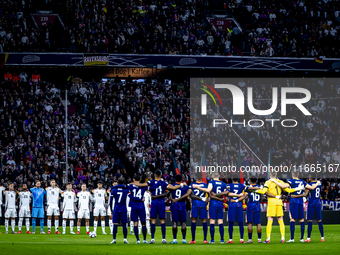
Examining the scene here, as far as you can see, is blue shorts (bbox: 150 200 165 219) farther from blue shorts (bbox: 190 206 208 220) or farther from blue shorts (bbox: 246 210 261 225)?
blue shorts (bbox: 246 210 261 225)

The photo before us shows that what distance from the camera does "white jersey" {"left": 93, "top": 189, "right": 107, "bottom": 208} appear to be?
2331 cm

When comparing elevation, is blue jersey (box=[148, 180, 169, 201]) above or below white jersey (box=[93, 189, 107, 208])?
above

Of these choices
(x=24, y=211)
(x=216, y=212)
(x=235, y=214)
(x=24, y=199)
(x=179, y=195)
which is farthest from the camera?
(x=24, y=199)

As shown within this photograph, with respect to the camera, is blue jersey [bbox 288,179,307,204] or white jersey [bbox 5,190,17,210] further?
white jersey [bbox 5,190,17,210]

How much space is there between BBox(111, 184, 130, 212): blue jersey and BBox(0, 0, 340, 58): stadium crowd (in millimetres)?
22628

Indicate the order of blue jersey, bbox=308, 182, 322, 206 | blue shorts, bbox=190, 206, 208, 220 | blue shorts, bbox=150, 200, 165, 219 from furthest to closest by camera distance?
1. blue jersey, bbox=308, 182, 322, 206
2. blue shorts, bbox=190, 206, 208, 220
3. blue shorts, bbox=150, 200, 165, 219

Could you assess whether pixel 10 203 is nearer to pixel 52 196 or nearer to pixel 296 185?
pixel 52 196

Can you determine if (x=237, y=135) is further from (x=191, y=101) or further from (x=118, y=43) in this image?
(x=118, y=43)

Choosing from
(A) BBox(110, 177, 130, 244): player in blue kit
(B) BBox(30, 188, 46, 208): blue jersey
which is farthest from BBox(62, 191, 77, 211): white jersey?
(A) BBox(110, 177, 130, 244): player in blue kit

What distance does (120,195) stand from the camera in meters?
17.5

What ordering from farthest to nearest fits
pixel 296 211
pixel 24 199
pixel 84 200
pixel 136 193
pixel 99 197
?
pixel 24 199, pixel 84 200, pixel 99 197, pixel 296 211, pixel 136 193

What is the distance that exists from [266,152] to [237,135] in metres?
2.40

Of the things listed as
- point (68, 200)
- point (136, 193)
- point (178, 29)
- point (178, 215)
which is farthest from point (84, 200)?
point (178, 29)

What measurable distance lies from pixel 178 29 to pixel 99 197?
21583 millimetres
